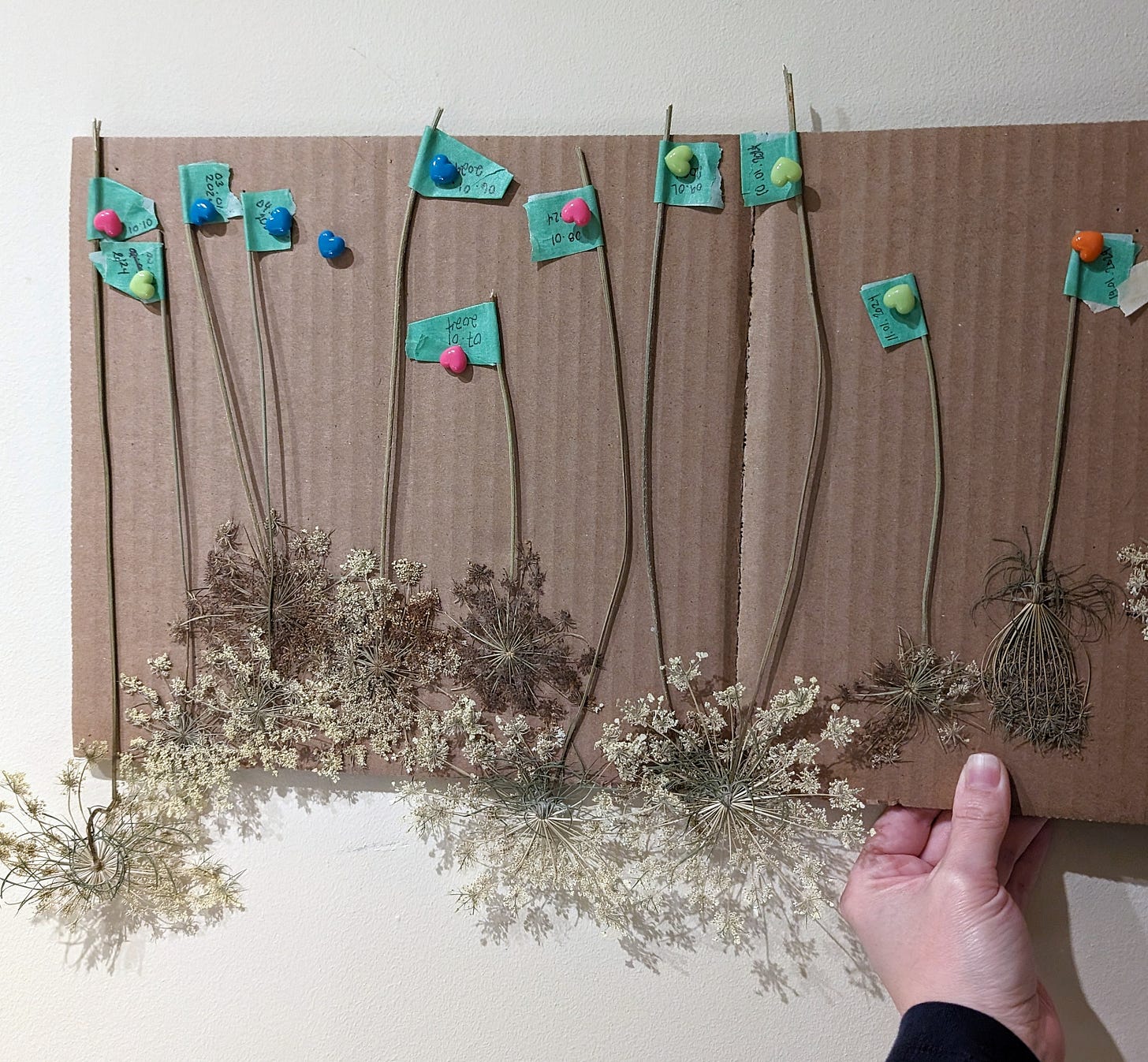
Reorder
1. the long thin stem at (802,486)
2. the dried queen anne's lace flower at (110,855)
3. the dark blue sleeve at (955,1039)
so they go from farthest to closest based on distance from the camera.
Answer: the dried queen anne's lace flower at (110,855)
the long thin stem at (802,486)
the dark blue sleeve at (955,1039)

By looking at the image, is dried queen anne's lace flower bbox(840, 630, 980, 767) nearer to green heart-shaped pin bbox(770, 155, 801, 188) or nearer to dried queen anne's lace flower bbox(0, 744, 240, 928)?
green heart-shaped pin bbox(770, 155, 801, 188)

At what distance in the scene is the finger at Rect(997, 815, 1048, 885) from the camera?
3.55ft

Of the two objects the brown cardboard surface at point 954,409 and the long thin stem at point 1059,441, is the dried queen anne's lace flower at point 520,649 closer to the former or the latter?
the brown cardboard surface at point 954,409

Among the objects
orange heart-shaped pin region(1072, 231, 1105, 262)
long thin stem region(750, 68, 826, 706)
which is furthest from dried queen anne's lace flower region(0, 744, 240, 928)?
orange heart-shaped pin region(1072, 231, 1105, 262)

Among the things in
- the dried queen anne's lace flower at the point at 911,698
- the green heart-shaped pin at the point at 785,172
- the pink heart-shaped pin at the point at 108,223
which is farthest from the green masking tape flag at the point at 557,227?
the dried queen anne's lace flower at the point at 911,698

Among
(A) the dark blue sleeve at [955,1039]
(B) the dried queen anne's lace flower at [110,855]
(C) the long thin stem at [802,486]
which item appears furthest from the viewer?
(B) the dried queen anne's lace flower at [110,855]

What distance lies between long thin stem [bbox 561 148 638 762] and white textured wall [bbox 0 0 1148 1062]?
0.73ft

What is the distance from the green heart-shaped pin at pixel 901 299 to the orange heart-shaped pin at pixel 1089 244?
7.8 inches

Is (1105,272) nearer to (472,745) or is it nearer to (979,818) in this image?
(979,818)

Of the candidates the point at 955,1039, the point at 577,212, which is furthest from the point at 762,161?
the point at 955,1039

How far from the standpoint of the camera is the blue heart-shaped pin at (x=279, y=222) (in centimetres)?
108

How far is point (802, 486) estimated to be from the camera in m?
1.07

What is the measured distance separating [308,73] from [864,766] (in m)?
1.25

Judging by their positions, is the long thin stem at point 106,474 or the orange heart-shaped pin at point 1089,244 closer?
the orange heart-shaped pin at point 1089,244
